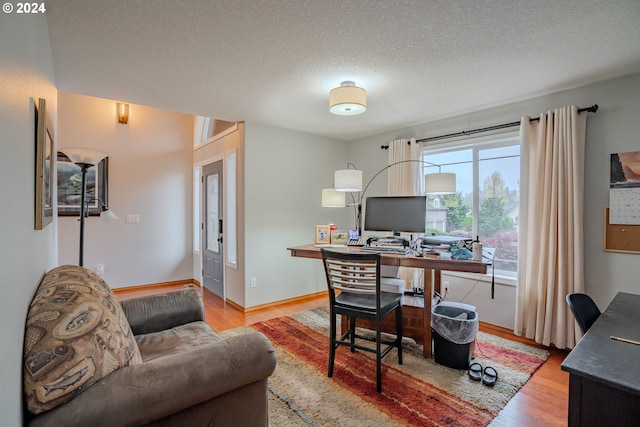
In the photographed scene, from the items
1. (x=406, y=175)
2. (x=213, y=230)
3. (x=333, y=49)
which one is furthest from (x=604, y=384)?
(x=213, y=230)

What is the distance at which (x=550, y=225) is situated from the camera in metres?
2.69

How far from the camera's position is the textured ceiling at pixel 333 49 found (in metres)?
1.65

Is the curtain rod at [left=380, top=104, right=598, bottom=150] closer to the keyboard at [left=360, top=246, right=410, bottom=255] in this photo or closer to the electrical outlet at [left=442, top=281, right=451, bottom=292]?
the keyboard at [left=360, top=246, right=410, bottom=255]

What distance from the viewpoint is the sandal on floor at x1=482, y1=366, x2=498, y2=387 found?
214 cm

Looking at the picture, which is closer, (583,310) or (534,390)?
(583,310)

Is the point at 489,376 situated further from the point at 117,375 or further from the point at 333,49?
the point at 333,49

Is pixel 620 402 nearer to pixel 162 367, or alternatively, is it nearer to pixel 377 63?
pixel 162 367

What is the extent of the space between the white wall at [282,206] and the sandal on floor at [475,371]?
2.40m

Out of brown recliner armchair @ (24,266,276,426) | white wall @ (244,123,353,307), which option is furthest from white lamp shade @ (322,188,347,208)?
brown recliner armchair @ (24,266,276,426)

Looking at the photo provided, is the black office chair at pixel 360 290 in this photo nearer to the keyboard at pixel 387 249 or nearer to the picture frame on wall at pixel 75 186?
the keyboard at pixel 387 249

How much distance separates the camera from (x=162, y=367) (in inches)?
43.6

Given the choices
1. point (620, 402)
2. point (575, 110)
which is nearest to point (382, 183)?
point (575, 110)

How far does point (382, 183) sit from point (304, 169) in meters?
1.14

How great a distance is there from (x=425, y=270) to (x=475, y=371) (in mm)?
816
